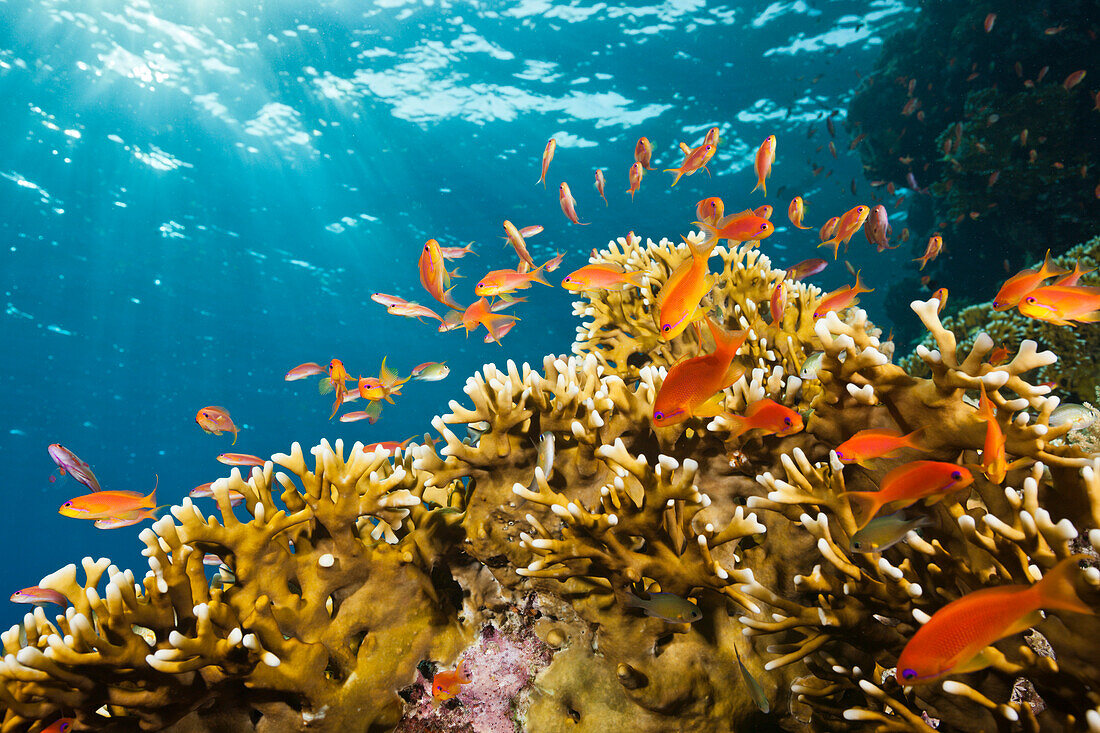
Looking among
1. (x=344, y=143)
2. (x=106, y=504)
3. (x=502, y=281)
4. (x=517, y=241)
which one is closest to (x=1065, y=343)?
(x=517, y=241)

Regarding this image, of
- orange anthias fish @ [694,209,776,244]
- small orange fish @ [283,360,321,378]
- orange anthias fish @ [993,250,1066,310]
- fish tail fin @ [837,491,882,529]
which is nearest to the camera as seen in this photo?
fish tail fin @ [837,491,882,529]

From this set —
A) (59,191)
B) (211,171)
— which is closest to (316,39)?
(211,171)

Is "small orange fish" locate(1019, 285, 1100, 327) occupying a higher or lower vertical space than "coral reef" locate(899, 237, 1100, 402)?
higher

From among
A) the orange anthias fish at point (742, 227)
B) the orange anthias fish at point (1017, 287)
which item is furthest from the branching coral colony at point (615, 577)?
the orange anthias fish at point (742, 227)

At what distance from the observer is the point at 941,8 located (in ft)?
44.0

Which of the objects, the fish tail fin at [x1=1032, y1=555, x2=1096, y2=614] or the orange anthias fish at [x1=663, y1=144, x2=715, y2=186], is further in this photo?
the orange anthias fish at [x1=663, y1=144, x2=715, y2=186]

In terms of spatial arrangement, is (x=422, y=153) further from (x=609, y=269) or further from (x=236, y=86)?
(x=609, y=269)

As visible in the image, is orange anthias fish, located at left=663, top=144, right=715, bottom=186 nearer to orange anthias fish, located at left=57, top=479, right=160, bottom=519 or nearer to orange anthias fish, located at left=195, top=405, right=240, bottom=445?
orange anthias fish, located at left=57, top=479, right=160, bottom=519

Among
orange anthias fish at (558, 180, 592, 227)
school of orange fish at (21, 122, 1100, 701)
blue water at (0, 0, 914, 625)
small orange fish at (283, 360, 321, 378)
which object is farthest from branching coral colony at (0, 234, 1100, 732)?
blue water at (0, 0, 914, 625)

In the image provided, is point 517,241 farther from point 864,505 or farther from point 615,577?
point 864,505

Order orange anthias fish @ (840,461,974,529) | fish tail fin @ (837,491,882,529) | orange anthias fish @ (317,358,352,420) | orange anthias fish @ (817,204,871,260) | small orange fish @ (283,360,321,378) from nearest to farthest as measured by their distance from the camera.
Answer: orange anthias fish @ (840,461,974,529) → fish tail fin @ (837,491,882,529) → orange anthias fish @ (817,204,871,260) → orange anthias fish @ (317,358,352,420) → small orange fish @ (283,360,321,378)

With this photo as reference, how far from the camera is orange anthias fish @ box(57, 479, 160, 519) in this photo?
3.26 metres

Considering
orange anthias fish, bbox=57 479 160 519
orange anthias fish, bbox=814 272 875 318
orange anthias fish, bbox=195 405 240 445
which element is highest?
orange anthias fish, bbox=814 272 875 318

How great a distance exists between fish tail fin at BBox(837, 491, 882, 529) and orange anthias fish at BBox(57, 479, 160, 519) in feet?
14.3
